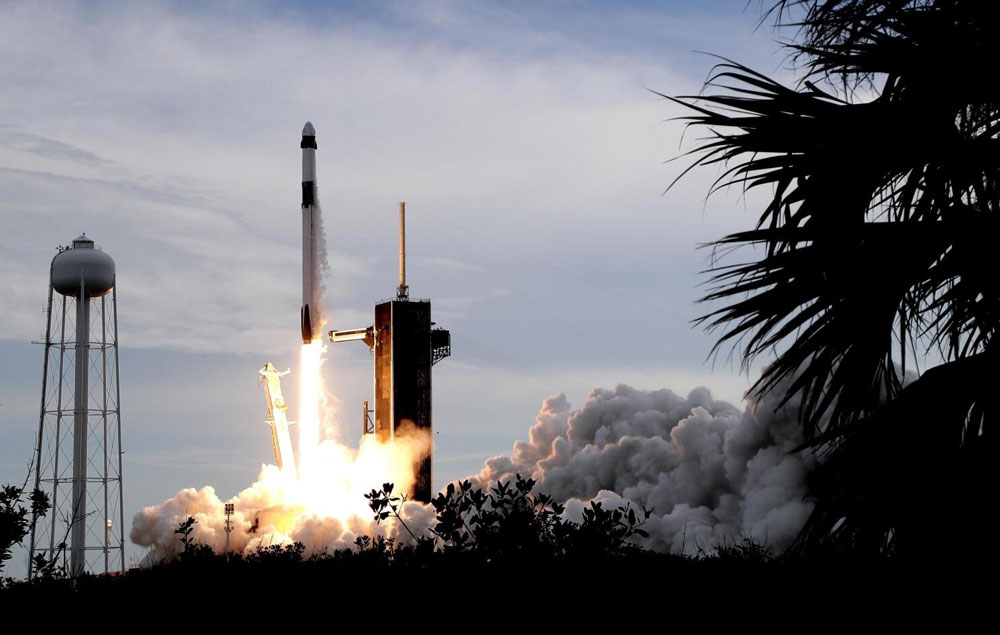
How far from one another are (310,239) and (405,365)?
30.3ft

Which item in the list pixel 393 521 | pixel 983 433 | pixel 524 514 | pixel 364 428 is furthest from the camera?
pixel 364 428

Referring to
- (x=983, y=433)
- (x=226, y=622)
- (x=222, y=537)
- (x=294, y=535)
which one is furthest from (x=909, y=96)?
(x=222, y=537)

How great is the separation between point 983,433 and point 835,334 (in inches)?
68.3

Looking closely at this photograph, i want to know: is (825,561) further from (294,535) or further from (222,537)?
(222,537)

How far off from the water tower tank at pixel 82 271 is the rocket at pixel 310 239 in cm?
1206

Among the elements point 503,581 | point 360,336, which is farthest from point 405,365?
point 503,581

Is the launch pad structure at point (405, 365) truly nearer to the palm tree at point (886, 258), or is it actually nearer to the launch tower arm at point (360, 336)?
the launch tower arm at point (360, 336)

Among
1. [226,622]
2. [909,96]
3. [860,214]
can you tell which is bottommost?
[226,622]

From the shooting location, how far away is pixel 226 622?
38.4ft

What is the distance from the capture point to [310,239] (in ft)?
227

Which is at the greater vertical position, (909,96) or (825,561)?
(909,96)

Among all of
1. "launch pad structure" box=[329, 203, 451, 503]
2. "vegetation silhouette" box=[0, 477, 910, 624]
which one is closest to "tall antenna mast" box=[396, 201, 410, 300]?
"launch pad structure" box=[329, 203, 451, 503]

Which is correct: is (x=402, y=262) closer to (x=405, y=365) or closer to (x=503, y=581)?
(x=405, y=365)

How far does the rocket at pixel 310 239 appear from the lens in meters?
68.5
